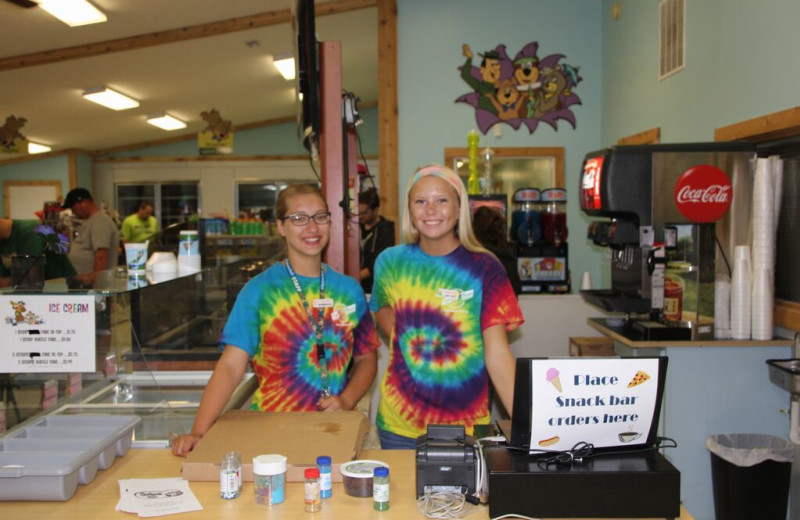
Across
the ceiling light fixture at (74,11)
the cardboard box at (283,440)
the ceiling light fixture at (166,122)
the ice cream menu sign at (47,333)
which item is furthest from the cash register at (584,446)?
the ceiling light fixture at (166,122)

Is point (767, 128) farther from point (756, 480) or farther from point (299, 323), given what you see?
point (299, 323)

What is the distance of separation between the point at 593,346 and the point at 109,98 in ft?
25.1

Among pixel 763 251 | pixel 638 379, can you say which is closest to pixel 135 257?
pixel 638 379

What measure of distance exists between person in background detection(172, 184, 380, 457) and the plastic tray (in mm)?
387

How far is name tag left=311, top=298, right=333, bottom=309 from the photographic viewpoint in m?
2.18

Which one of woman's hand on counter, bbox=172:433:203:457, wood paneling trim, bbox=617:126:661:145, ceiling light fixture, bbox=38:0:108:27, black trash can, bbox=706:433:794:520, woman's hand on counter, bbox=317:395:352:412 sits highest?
ceiling light fixture, bbox=38:0:108:27

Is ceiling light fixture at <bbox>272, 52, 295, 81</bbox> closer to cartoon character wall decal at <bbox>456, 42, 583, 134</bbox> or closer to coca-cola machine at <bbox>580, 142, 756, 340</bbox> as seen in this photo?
cartoon character wall decal at <bbox>456, 42, 583, 134</bbox>

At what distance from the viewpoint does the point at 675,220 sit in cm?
341

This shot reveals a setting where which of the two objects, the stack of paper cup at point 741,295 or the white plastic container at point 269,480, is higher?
the stack of paper cup at point 741,295

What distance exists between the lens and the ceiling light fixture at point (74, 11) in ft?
18.3

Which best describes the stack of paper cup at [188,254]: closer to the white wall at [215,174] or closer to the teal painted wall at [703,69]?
the teal painted wall at [703,69]

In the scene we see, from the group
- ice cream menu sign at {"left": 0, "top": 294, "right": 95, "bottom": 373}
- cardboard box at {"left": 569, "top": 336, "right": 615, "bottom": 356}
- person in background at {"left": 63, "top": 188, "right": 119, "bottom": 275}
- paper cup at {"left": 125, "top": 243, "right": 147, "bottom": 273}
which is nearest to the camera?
ice cream menu sign at {"left": 0, "top": 294, "right": 95, "bottom": 373}

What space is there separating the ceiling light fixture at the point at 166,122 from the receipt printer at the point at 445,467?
1059cm

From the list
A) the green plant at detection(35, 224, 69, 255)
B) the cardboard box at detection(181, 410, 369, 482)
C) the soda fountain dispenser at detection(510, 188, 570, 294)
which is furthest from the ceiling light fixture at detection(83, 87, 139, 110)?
the cardboard box at detection(181, 410, 369, 482)
